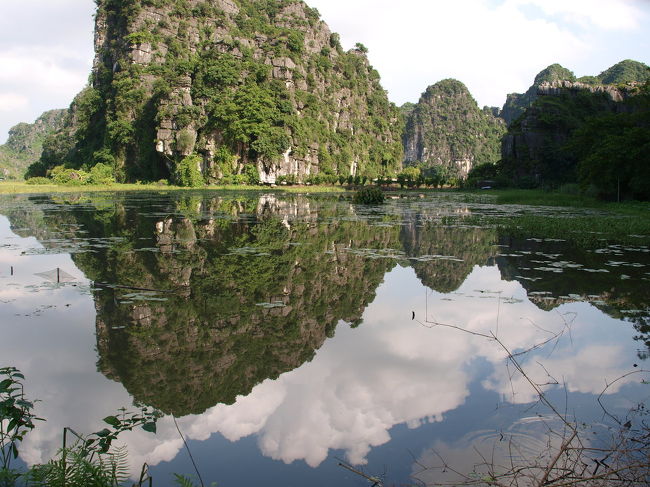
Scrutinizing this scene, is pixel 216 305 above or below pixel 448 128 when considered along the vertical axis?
below

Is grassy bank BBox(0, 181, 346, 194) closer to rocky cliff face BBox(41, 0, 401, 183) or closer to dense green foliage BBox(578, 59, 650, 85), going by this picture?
rocky cliff face BBox(41, 0, 401, 183)

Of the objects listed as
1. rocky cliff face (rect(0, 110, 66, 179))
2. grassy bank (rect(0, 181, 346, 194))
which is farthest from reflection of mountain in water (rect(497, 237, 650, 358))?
rocky cliff face (rect(0, 110, 66, 179))

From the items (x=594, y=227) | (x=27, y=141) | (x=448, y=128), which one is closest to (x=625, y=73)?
(x=448, y=128)

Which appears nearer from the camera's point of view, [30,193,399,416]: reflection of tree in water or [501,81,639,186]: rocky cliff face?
[30,193,399,416]: reflection of tree in water

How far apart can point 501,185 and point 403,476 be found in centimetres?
6848

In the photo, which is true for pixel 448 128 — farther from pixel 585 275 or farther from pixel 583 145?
pixel 585 275

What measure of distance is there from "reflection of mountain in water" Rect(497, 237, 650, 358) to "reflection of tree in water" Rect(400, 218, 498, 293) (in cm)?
77

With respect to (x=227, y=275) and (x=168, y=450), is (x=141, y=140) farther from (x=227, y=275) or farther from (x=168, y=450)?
(x=168, y=450)

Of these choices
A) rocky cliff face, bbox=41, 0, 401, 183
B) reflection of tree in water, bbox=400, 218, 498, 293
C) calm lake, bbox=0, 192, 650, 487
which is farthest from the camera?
rocky cliff face, bbox=41, 0, 401, 183

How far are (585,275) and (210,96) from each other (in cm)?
6562

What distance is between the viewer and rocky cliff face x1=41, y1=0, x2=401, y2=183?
6769 cm

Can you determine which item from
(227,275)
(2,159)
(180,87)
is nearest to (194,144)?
(180,87)

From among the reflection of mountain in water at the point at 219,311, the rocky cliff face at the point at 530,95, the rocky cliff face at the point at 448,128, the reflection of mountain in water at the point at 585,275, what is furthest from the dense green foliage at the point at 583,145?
the rocky cliff face at the point at 448,128

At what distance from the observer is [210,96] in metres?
69.2
